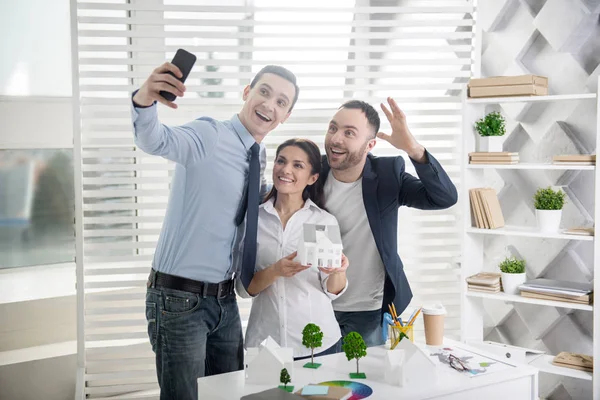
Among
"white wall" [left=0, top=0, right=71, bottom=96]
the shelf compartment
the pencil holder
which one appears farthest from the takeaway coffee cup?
"white wall" [left=0, top=0, right=71, bottom=96]

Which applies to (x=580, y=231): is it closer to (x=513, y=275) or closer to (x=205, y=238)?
(x=513, y=275)

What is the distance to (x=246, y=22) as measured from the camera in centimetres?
308

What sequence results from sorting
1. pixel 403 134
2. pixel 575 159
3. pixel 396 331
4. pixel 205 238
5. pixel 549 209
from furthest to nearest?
pixel 549 209 → pixel 575 159 → pixel 403 134 → pixel 205 238 → pixel 396 331

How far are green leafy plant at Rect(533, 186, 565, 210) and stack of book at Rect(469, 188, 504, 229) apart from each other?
0.20 m

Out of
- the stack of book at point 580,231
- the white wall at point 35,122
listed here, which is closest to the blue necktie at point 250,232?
the stack of book at point 580,231

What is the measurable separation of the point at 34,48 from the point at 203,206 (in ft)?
7.23

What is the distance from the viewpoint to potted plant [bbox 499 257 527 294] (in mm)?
3068

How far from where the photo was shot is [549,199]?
296 cm

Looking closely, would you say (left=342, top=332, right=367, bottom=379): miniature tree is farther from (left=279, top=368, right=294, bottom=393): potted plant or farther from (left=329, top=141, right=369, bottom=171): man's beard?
(left=329, top=141, right=369, bottom=171): man's beard

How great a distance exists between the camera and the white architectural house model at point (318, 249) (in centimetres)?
224

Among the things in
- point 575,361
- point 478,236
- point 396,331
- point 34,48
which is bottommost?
point 575,361

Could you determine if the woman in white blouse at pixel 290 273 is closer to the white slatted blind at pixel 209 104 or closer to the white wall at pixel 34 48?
the white slatted blind at pixel 209 104

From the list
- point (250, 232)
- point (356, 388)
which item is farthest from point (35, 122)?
point (356, 388)

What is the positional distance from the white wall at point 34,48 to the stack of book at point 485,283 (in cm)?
270
